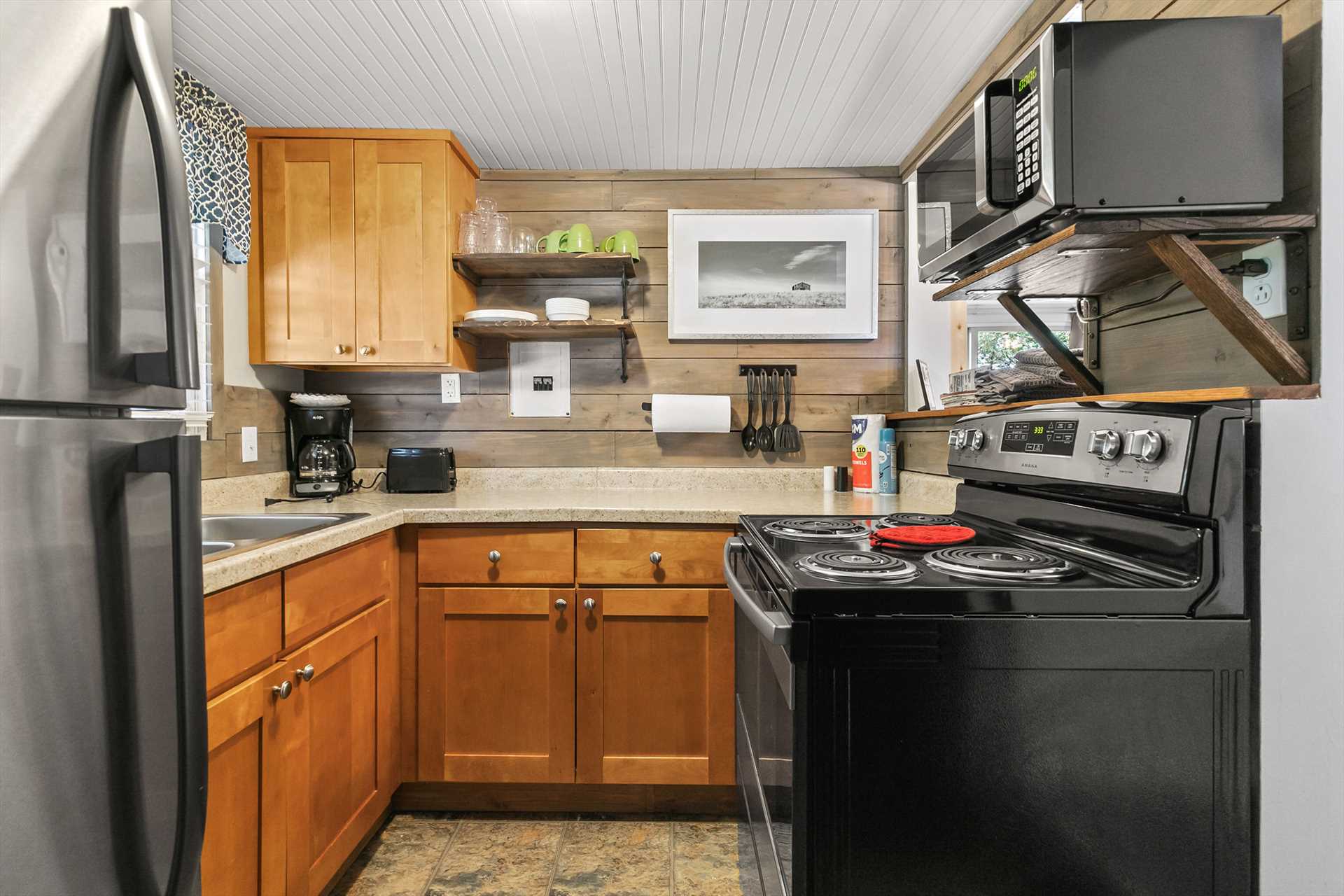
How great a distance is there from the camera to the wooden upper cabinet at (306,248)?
2.36 metres

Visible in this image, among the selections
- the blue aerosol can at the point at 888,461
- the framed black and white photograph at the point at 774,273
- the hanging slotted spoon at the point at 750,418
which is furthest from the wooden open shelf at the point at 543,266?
the blue aerosol can at the point at 888,461

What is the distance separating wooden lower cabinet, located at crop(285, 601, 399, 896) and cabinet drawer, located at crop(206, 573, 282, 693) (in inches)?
4.6

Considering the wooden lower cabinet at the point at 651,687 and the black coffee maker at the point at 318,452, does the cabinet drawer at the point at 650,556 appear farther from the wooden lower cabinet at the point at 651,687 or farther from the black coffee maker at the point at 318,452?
the black coffee maker at the point at 318,452

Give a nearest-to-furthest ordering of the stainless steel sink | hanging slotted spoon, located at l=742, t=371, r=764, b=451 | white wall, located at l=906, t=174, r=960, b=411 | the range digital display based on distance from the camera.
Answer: the range digital display < the stainless steel sink < white wall, located at l=906, t=174, r=960, b=411 < hanging slotted spoon, located at l=742, t=371, r=764, b=451

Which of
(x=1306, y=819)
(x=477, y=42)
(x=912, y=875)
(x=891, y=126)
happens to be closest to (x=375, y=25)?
(x=477, y=42)

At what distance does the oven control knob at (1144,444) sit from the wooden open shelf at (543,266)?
5.74ft

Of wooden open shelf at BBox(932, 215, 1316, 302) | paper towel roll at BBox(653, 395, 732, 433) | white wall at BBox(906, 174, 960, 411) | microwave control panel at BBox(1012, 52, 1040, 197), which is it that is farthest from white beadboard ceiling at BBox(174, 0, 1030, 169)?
paper towel roll at BBox(653, 395, 732, 433)

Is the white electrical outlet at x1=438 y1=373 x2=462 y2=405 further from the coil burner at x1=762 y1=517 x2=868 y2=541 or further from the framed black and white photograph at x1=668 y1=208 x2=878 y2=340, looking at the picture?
the coil burner at x1=762 y1=517 x2=868 y2=541

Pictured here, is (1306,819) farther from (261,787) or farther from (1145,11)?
(261,787)

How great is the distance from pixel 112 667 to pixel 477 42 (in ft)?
5.83

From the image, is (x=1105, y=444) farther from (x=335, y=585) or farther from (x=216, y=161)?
(x=216, y=161)

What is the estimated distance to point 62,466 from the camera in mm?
555

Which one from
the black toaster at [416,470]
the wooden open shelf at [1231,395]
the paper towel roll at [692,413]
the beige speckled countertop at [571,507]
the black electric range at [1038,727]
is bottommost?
the black electric range at [1038,727]

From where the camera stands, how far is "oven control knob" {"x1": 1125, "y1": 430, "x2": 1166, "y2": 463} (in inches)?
38.7
